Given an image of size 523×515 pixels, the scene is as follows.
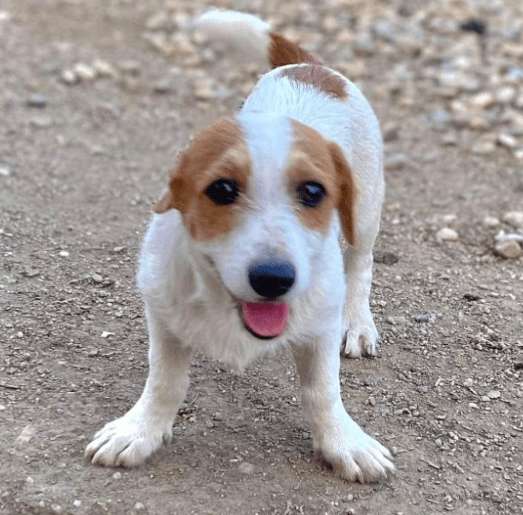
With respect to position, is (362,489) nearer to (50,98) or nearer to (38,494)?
(38,494)

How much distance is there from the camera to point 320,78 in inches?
171

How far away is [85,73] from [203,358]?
15.7ft

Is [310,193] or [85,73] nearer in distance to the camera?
[310,193]

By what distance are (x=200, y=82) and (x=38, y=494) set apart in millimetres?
5795

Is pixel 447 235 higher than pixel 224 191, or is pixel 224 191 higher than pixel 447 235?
pixel 224 191

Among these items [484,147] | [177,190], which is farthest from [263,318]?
[484,147]

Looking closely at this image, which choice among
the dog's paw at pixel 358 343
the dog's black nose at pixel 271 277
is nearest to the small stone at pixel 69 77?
the dog's paw at pixel 358 343

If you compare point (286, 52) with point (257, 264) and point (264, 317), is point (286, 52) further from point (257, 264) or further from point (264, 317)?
point (257, 264)

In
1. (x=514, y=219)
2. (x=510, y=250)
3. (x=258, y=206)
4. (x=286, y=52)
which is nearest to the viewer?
(x=258, y=206)

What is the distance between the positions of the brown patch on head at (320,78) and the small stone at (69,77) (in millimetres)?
4353

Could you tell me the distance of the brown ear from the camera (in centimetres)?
334

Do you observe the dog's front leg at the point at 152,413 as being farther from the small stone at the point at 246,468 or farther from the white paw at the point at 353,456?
the white paw at the point at 353,456

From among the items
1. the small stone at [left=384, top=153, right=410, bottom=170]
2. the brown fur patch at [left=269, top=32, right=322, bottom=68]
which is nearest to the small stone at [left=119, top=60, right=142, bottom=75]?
the small stone at [left=384, top=153, right=410, bottom=170]

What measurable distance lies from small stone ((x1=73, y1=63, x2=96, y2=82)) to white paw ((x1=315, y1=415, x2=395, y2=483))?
5.66 meters
